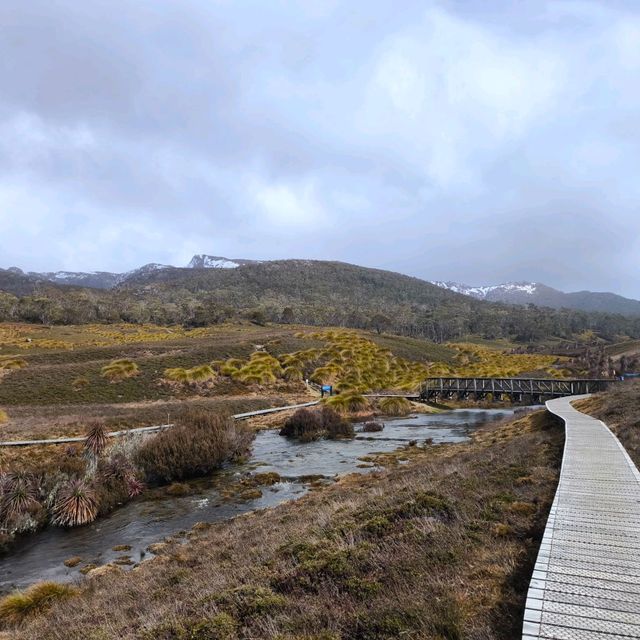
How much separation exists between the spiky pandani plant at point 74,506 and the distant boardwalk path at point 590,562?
13010mm

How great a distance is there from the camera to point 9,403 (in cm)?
3278

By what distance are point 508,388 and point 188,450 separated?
3401 centimetres

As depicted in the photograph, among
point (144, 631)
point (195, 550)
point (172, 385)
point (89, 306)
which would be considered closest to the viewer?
point (144, 631)

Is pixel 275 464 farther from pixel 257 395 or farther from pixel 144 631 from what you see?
pixel 257 395

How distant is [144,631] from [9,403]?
32623mm

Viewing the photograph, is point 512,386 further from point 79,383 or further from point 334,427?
point 79,383

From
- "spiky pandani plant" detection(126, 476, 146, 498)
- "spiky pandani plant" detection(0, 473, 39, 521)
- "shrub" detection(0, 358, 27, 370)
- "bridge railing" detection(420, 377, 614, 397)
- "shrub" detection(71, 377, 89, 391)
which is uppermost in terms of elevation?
"shrub" detection(0, 358, 27, 370)

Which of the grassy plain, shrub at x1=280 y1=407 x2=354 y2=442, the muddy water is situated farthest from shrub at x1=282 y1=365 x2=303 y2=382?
the muddy water

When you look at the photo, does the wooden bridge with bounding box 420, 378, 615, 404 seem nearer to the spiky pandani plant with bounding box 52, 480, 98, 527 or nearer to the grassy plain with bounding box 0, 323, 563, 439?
the grassy plain with bounding box 0, 323, 563, 439

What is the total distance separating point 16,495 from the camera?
564 inches

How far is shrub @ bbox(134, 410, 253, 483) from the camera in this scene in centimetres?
1927

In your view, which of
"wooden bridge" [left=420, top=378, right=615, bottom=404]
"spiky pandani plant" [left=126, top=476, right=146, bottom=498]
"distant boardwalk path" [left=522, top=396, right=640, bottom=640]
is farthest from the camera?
"wooden bridge" [left=420, top=378, right=615, bottom=404]

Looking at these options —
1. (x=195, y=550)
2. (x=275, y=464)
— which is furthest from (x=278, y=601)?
(x=275, y=464)

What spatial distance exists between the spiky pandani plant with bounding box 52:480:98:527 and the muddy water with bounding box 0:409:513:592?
10.2 inches
